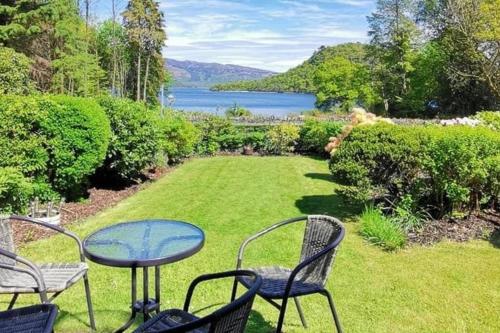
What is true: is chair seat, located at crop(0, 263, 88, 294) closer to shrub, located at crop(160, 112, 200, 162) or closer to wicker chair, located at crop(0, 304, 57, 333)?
wicker chair, located at crop(0, 304, 57, 333)

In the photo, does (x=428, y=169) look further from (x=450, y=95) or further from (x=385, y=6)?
(x=385, y=6)

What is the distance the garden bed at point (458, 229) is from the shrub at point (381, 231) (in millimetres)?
248

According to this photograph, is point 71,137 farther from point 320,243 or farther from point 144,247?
point 320,243

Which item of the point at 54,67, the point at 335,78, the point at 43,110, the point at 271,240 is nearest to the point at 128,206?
the point at 43,110

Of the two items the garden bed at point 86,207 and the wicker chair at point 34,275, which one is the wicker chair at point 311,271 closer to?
the wicker chair at point 34,275

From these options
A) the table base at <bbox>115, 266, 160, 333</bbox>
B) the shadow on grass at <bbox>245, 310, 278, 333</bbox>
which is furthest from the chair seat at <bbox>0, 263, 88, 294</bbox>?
the shadow on grass at <bbox>245, 310, 278, 333</bbox>

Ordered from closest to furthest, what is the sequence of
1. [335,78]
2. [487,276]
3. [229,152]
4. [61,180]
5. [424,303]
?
[424,303] → [487,276] → [61,180] → [229,152] → [335,78]

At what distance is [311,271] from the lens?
317 centimetres

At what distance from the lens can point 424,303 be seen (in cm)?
398

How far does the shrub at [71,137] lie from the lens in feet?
21.8

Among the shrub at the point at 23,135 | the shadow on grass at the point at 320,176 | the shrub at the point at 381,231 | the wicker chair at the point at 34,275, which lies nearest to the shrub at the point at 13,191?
the shrub at the point at 23,135

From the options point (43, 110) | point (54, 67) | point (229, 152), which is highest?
point (54, 67)

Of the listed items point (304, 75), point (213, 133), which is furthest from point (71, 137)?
point (304, 75)

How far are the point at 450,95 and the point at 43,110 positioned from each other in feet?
96.0
